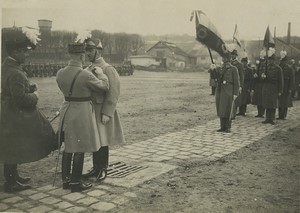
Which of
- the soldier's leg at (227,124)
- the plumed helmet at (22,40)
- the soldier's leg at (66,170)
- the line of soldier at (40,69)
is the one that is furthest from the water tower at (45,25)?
the line of soldier at (40,69)

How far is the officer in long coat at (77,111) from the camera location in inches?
146

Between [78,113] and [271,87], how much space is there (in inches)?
224

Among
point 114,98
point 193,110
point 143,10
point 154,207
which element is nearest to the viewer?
point 154,207

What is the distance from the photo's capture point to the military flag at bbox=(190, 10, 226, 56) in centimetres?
486

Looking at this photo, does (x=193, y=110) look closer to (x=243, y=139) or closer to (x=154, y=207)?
(x=243, y=139)

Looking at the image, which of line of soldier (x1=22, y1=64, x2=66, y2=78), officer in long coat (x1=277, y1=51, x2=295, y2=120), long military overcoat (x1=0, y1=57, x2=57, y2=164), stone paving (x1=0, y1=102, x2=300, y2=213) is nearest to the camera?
stone paving (x1=0, y1=102, x2=300, y2=213)

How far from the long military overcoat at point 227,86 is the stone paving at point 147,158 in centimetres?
49

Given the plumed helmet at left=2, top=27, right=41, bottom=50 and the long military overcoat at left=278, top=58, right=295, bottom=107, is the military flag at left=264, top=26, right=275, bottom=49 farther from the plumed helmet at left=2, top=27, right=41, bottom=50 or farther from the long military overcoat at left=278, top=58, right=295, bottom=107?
the plumed helmet at left=2, top=27, right=41, bottom=50

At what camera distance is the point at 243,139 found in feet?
21.2

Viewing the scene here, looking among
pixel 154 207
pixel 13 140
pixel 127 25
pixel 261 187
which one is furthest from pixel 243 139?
pixel 13 140

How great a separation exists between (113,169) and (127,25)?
1.93m

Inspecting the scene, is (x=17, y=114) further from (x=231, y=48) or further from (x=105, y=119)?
(x=231, y=48)

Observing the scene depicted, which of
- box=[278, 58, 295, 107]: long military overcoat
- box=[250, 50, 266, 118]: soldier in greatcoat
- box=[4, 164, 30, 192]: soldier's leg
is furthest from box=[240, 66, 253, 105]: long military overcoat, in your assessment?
box=[4, 164, 30, 192]: soldier's leg

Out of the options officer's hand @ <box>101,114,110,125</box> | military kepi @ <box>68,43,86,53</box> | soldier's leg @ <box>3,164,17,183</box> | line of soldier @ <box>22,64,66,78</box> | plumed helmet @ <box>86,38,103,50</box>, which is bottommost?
soldier's leg @ <box>3,164,17,183</box>
